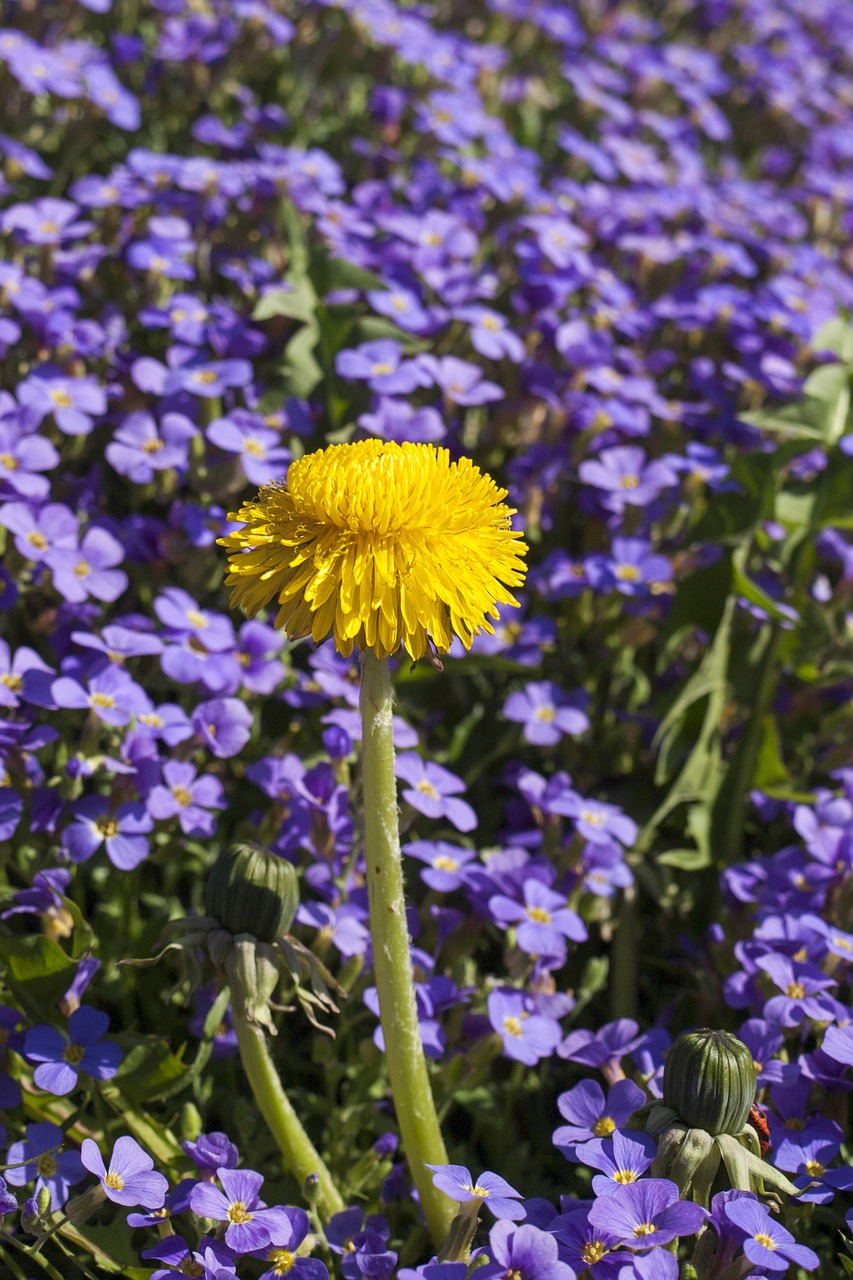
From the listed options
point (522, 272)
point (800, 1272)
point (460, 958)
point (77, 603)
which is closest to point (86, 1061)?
point (460, 958)

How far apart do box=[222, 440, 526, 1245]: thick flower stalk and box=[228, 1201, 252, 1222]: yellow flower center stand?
1.49 feet

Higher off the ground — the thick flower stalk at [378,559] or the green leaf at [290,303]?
the thick flower stalk at [378,559]

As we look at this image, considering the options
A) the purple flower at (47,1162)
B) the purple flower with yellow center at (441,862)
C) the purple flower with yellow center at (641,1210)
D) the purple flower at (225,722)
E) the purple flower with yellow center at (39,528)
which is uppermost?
the purple flower with yellow center at (641,1210)

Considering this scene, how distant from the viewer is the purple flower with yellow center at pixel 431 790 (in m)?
Answer: 1.95

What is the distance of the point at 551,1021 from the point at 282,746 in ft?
2.21

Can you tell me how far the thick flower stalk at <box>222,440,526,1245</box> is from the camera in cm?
129

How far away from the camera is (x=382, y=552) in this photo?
130 cm

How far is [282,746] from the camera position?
7.18 ft

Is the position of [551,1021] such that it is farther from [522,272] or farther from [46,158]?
[46,158]

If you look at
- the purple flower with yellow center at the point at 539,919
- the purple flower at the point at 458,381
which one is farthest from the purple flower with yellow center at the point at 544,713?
the purple flower at the point at 458,381

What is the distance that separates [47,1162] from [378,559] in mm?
889

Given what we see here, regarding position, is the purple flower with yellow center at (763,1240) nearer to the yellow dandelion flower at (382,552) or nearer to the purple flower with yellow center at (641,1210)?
the purple flower with yellow center at (641,1210)

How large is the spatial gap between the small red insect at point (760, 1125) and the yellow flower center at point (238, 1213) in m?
0.61

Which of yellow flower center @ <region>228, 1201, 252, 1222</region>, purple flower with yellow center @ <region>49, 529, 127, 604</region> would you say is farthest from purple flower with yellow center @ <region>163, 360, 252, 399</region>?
yellow flower center @ <region>228, 1201, 252, 1222</region>
